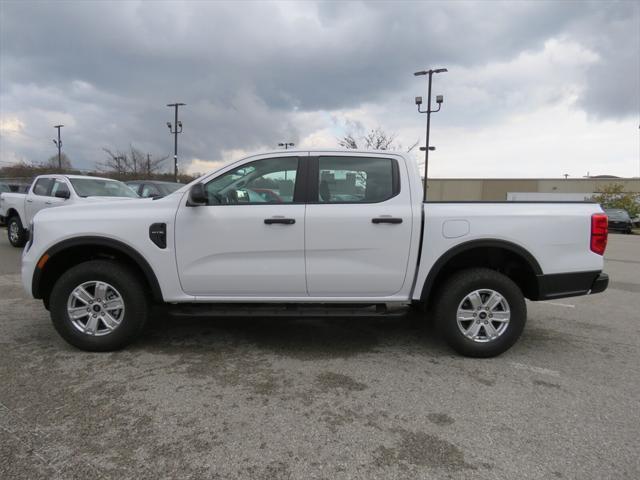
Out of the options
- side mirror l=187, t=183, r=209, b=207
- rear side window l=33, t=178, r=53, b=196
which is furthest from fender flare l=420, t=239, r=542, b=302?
rear side window l=33, t=178, r=53, b=196

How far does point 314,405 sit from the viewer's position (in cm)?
299

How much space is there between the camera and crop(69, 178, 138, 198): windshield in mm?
8984

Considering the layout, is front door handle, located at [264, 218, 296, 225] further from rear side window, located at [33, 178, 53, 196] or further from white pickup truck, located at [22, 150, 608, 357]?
rear side window, located at [33, 178, 53, 196]

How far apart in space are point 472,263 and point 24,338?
4.34m

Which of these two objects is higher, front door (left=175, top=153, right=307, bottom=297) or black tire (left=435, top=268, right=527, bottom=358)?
front door (left=175, top=153, right=307, bottom=297)

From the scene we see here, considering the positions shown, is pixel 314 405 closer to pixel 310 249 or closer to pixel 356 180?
pixel 310 249

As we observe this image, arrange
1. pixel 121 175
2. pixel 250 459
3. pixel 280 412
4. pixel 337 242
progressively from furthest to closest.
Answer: pixel 121 175 < pixel 337 242 < pixel 280 412 < pixel 250 459

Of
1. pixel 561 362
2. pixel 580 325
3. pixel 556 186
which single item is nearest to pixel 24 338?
pixel 561 362

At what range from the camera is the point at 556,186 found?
5409 cm

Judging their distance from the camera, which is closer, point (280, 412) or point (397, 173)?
point (280, 412)

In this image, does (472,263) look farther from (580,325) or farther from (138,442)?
(138,442)

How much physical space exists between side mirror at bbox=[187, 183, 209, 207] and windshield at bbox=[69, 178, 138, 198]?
6442 millimetres

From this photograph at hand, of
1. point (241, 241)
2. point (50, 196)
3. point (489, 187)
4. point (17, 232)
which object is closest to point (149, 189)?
point (50, 196)

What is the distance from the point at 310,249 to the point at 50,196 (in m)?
8.17
